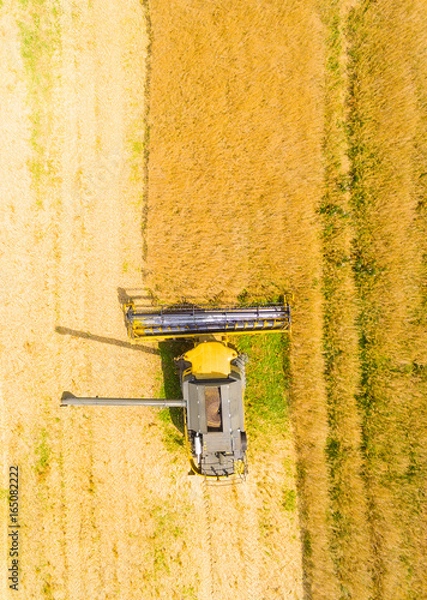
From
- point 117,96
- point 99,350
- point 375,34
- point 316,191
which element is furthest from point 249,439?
point 375,34

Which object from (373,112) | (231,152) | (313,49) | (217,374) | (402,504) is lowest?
(402,504)

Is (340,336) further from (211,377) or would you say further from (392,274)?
(211,377)

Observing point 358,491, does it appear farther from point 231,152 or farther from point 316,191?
point 231,152

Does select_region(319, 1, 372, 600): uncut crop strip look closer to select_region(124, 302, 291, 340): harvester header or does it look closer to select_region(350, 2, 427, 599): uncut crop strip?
select_region(350, 2, 427, 599): uncut crop strip

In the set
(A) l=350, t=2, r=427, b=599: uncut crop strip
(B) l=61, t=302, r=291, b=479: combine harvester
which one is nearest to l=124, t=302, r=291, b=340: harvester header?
(B) l=61, t=302, r=291, b=479: combine harvester

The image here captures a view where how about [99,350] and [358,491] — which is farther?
[99,350]

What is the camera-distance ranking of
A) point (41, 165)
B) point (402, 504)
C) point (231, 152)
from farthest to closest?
point (41, 165), point (231, 152), point (402, 504)
